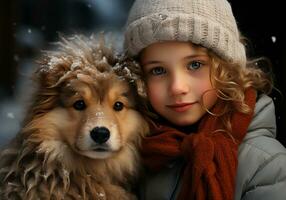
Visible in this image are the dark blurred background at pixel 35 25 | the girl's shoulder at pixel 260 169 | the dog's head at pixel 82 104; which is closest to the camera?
the girl's shoulder at pixel 260 169

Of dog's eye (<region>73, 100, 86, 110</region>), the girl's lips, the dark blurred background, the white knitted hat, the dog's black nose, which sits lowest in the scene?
the dog's black nose

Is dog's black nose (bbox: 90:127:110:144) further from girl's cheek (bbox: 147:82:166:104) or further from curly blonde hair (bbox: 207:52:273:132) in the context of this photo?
curly blonde hair (bbox: 207:52:273:132)

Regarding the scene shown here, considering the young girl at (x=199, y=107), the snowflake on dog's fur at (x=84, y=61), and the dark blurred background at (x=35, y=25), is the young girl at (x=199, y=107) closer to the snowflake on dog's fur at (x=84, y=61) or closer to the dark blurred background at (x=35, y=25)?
the snowflake on dog's fur at (x=84, y=61)

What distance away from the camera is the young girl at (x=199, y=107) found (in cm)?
192

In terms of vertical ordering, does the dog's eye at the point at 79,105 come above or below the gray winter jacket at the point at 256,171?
above

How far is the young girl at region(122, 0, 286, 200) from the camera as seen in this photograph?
1.92 meters

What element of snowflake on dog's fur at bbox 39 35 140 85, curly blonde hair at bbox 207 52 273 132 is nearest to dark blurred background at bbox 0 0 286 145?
snowflake on dog's fur at bbox 39 35 140 85

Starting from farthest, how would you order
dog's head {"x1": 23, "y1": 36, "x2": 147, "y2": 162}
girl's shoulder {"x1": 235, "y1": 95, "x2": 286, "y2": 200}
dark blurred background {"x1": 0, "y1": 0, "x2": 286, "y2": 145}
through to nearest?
1. dark blurred background {"x1": 0, "y1": 0, "x2": 286, "y2": 145}
2. dog's head {"x1": 23, "y1": 36, "x2": 147, "y2": 162}
3. girl's shoulder {"x1": 235, "y1": 95, "x2": 286, "y2": 200}

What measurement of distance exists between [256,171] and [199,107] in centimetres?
30

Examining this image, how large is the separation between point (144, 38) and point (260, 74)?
47 cm

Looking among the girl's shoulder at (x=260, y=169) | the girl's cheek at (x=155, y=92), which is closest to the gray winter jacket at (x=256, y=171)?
the girl's shoulder at (x=260, y=169)

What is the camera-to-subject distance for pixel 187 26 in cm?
200

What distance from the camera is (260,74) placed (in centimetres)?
224

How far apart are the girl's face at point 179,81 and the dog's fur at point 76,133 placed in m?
0.08
